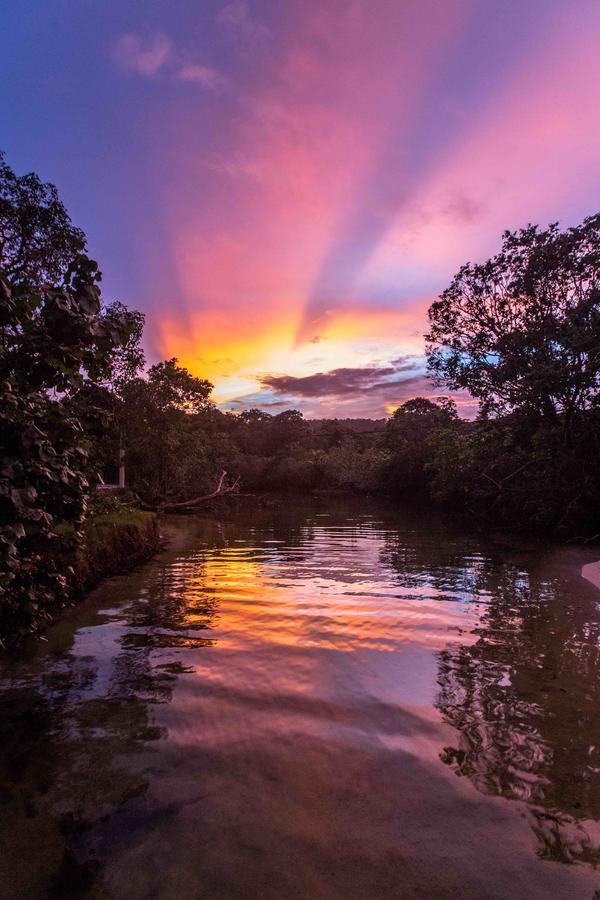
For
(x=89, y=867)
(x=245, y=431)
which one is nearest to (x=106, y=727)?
(x=89, y=867)

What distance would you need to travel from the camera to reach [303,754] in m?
3.54

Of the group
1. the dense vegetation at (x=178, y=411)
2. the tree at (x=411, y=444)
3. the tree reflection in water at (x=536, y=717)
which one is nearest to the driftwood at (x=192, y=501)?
the dense vegetation at (x=178, y=411)

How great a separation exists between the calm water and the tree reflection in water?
0.02 metres

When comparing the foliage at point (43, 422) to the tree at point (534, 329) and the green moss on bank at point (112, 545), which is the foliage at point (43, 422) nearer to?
the green moss on bank at point (112, 545)

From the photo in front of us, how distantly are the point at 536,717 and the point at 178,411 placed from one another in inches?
1097

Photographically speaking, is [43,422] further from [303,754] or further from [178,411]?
[178,411]

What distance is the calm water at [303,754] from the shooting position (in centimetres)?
245

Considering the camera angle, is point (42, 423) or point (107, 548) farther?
point (107, 548)

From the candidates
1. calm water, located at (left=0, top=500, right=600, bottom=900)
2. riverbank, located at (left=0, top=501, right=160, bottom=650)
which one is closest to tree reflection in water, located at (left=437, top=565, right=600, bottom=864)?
calm water, located at (left=0, top=500, right=600, bottom=900)

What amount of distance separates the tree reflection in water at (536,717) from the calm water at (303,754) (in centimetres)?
2

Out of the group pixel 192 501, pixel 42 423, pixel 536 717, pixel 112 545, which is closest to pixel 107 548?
pixel 112 545

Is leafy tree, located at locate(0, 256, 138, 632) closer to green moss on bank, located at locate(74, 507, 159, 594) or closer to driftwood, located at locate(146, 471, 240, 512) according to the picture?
green moss on bank, located at locate(74, 507, 159, 594)

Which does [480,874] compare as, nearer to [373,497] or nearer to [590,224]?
[590,224]

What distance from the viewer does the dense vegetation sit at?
3.43 meters
